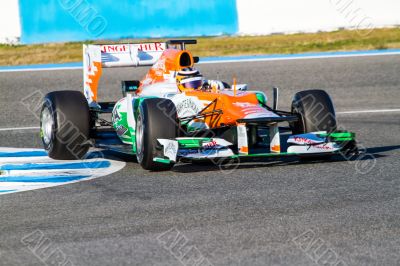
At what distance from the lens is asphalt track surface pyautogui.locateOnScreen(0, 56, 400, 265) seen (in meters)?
5.98

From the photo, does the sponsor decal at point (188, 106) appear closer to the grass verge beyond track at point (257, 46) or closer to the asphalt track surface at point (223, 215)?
the asphalt track surface at point (223, 215)

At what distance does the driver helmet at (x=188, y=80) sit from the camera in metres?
10.2

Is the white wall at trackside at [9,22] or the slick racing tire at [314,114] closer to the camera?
the slick racing tire at [314,114]

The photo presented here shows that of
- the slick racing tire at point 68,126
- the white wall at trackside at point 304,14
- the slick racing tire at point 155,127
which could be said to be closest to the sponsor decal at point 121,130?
the slick racing tire at point 68,126

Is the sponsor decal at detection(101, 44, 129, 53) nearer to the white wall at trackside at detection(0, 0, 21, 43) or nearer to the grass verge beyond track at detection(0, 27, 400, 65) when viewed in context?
the grass verge beyond track at detection(0, 27, 400, 65)

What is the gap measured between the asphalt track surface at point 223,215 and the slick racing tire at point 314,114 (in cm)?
38

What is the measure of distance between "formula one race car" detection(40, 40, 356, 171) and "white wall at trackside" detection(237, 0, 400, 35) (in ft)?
27.2

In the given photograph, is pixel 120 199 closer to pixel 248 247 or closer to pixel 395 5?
pixel 248 247

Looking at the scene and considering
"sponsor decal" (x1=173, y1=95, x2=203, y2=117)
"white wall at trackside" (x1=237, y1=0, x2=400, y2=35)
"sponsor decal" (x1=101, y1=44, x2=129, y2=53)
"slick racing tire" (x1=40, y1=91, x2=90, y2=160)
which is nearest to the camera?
"sponsor decal" (x1=173, y1=95, x2=203, y2=117)

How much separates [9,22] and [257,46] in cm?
515

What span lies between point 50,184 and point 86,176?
21.2 inches

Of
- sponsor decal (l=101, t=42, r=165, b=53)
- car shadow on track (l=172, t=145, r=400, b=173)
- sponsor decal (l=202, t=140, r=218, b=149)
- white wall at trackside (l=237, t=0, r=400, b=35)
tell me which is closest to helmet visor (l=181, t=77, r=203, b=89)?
car shadow on track (l=172, t=145, r=400, b=173)

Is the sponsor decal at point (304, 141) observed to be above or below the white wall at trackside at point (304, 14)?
below

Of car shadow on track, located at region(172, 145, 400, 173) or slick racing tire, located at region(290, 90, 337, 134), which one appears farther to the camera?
slick racing tire, located at region(290, 90, 337, 134)
